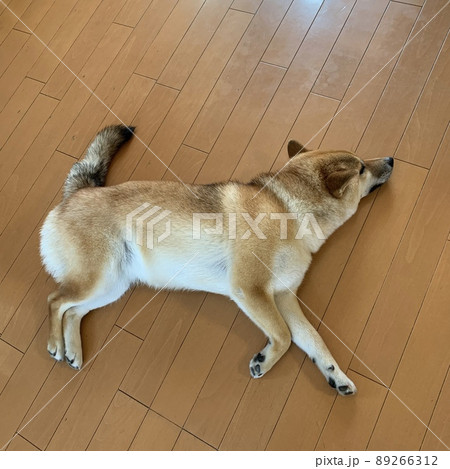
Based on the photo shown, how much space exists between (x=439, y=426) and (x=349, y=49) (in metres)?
2.66

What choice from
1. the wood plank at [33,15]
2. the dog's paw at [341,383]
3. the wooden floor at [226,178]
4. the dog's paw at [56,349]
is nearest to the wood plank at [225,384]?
the wooden floor at [226,178]

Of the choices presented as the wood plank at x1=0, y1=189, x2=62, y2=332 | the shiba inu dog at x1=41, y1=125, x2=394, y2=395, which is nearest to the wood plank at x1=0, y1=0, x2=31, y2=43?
the wood plank at x1=0, y1=189, x2=62, y2=332

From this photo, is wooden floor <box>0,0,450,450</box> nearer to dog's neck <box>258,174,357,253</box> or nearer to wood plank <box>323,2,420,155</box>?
wood plank <box>323,2,420,155</box>

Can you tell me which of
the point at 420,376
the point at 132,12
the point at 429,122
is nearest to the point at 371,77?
the point at 429,122

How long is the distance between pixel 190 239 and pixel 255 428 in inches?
45.6

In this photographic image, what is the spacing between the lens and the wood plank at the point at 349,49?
315cm

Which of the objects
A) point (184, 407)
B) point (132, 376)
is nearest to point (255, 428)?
point (184, 407)

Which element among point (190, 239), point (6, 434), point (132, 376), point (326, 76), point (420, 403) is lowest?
point (6, 434)

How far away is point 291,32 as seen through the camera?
3.38 meters

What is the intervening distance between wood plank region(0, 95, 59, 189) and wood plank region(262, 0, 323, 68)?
1.90 m

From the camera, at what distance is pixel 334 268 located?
270 centimetres

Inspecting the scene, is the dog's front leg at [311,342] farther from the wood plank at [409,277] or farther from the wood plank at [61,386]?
the wood plank at [61,386]

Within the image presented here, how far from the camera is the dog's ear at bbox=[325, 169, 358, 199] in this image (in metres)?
2.46

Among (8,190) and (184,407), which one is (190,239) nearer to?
(184,407)
